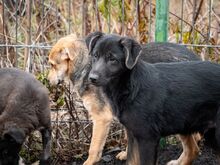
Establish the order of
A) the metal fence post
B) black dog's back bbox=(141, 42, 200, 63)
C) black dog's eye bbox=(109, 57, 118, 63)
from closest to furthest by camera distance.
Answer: black dog's eye bbox=(109, 57, 118, 63), black dog's back bbox=(141, 42, 200, 63), the metal fence post

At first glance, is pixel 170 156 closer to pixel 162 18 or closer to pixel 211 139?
pixel 211 139

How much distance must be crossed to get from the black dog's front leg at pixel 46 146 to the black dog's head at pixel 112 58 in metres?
1.30

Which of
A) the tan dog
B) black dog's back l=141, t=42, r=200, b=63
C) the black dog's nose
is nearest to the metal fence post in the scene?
black dog's back l=141, t=42, r=200, b=63

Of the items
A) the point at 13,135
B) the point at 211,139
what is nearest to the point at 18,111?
the point at 13,135

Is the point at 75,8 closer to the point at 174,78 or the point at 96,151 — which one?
the point at 96,151

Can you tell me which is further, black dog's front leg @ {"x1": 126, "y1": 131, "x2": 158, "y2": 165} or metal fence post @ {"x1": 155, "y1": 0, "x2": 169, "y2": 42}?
metal fence post @ {"x1": 155, "y1": 0, "x2": 169, "y2": 42}

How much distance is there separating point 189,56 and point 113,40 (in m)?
1.55

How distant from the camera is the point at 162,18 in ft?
25.4

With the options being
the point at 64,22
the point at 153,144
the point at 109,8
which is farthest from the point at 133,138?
the point at 64,22

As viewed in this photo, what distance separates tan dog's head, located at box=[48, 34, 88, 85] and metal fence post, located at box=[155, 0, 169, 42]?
1.05 metres

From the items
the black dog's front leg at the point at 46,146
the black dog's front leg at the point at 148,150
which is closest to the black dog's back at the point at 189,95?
the black dog's front leg at the point at 148,150

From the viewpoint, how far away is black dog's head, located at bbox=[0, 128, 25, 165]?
6297mm

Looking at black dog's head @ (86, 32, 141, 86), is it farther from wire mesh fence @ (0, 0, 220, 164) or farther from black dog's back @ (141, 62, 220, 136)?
wire mesh fence @ (0, 0, 220, 164)

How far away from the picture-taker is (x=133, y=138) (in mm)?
6461
